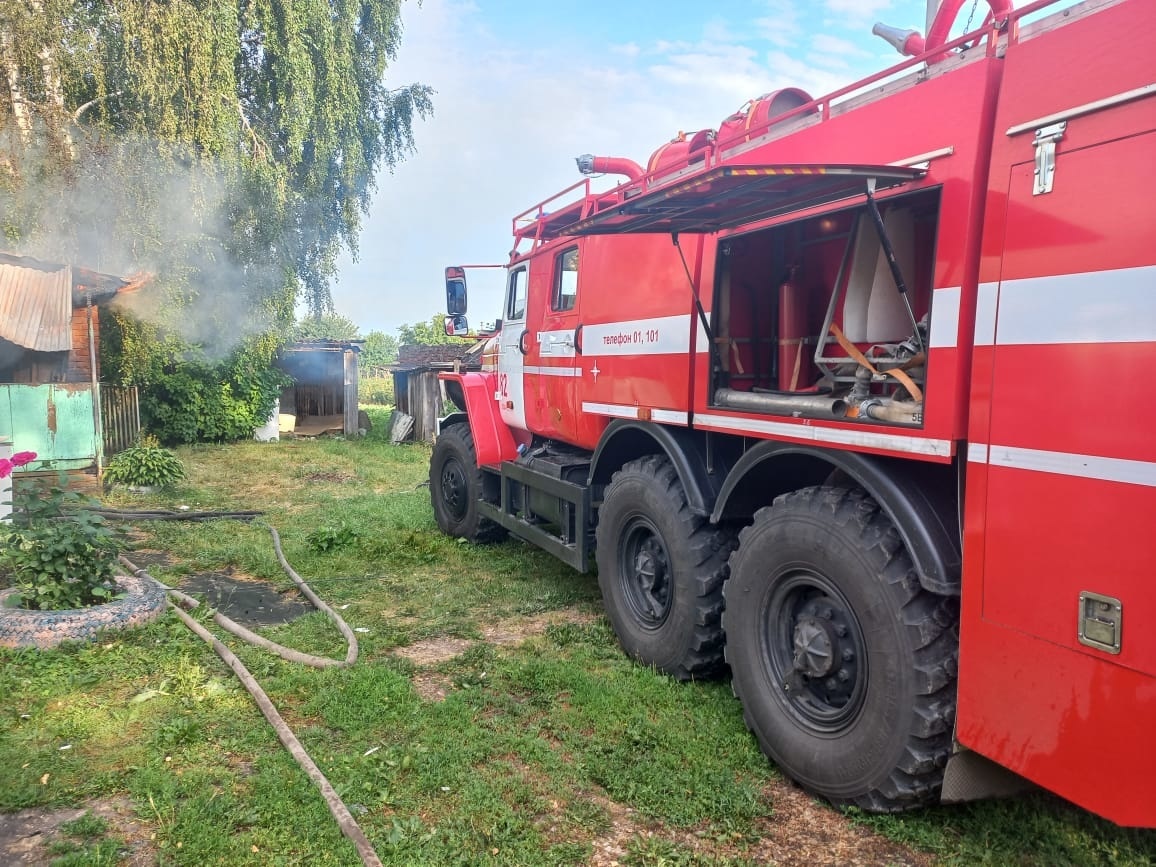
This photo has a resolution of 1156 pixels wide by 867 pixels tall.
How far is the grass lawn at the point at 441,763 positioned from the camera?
111 inches

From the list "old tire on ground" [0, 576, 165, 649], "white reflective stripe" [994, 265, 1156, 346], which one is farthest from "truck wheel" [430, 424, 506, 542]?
"white reflective stripe" [994, 265, 1156, 346]

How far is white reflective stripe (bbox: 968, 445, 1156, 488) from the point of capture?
202 cm

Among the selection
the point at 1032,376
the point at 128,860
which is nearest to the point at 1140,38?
the point at 1032,376

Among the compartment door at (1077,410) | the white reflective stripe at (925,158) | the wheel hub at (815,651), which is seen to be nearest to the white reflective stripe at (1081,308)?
the compartment door at (1077,410)

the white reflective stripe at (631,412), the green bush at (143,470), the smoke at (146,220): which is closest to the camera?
the white reflective stripe at (631,412)

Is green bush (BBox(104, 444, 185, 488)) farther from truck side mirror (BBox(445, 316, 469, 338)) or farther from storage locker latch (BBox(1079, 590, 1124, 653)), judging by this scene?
storage locker latch (BBox(1079, 590, 1124, 653))

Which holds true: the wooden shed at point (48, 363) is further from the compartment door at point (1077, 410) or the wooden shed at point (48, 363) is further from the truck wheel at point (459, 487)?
the compartment door at point (1077, 410)

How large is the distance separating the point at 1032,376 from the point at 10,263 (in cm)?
1041

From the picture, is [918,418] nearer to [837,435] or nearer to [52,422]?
[837,435]

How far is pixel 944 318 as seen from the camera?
2629 millimetres

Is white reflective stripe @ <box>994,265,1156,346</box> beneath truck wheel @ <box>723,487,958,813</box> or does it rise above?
above

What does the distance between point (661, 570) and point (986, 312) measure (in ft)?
8.49

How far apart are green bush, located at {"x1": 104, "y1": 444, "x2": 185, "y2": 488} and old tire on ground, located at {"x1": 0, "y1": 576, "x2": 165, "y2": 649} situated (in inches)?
231

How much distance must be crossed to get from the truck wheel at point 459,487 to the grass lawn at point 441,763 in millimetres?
1824
